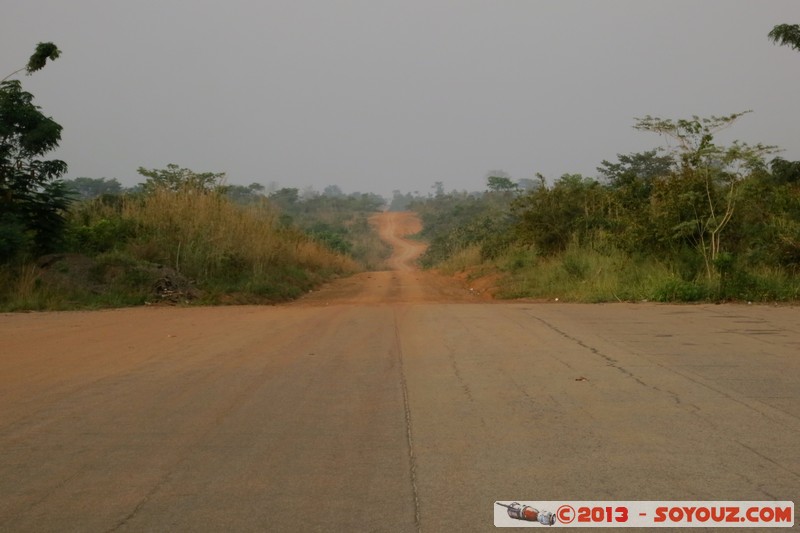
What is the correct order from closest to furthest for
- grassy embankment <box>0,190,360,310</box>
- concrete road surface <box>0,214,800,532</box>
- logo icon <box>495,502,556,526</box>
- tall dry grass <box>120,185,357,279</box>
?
logo icon <box>495,502,556,526</box> < concrete road surface <box>0,214,800,532</box> < grassy embankment <box>0,190,360,310</box> < tall dry grass <box>120,185,357,279</box>

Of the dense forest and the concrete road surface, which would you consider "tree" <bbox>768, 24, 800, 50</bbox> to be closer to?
the dense forest

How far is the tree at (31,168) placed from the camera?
58.3 ft

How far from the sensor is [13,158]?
18.0 m

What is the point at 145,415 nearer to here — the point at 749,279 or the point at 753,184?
the point at 749,279

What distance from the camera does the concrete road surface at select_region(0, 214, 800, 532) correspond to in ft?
15.3

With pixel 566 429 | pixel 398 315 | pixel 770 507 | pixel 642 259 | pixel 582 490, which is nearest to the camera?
pixel 770 507

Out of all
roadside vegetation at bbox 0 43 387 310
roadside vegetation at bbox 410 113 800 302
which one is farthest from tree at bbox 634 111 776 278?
roadside vegetation at bbox 0 43 387 310

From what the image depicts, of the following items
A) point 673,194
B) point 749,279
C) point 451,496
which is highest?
point 673,194

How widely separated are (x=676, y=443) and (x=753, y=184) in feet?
45.2

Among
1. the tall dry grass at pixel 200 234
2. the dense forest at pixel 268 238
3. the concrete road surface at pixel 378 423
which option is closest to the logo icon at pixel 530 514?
the concrete road surface at pixel 378 423

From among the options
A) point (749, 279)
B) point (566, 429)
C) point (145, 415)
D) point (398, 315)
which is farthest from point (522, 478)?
point (749, 279)

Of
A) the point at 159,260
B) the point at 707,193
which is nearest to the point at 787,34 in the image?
the point at 707,193

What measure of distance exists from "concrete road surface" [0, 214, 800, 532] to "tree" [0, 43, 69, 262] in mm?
6994

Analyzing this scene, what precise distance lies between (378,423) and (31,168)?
15125 mm
